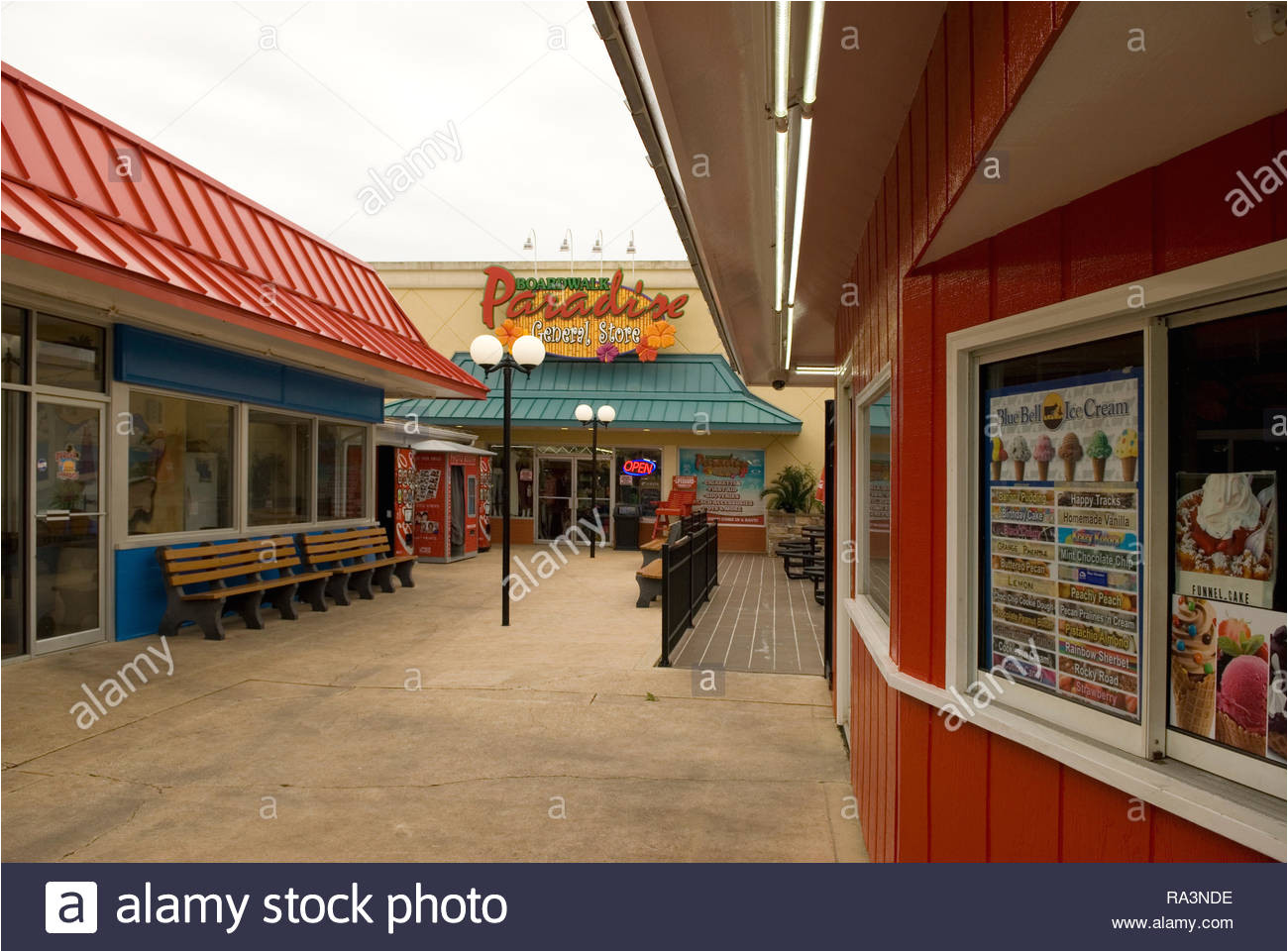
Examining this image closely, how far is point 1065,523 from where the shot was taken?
228 cm

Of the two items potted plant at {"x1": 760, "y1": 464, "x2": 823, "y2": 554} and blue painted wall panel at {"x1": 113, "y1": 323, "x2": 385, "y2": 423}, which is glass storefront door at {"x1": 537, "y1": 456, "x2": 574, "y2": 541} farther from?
blue painted wall panel at {"x1": 113, "y1": 323, "x2": 385, "y2": 423}

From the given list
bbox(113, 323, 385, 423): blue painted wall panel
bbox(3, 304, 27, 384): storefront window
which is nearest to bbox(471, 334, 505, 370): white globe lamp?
bbox(113, 323, 385, 423): blue painted wall panel

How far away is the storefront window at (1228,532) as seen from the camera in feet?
5.67

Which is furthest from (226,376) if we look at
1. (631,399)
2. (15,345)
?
(631,399)

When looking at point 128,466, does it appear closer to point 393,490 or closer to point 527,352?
point 527,352

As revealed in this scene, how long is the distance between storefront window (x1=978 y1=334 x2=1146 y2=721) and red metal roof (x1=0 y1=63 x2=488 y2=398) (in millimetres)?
5809

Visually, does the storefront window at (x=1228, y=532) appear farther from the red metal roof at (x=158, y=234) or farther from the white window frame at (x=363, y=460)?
the white window frame at (x=363, y=460)

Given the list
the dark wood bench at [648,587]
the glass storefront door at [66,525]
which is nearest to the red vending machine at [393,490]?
the dark wood bench at [648,587]

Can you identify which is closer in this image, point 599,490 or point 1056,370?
point 1056,370

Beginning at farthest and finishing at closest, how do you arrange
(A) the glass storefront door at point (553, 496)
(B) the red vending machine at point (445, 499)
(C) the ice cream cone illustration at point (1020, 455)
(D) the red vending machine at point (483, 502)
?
(A) the glass storefront door at point (553, 496) < (D) the red vending machine at point (483, 502) < (B) the red vending machine at point (445, 499) < (C) the ice cream cone illustration at point (1020, 455)

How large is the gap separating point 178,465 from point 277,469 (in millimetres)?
1750

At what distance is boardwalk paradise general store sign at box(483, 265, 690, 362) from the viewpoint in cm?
1909

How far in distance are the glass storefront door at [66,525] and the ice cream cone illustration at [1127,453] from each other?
7.95 m

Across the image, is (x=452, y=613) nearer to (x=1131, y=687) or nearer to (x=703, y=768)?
(x=703, y=768)
